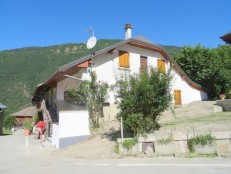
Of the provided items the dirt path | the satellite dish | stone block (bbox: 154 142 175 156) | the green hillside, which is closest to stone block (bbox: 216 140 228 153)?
the dirt path

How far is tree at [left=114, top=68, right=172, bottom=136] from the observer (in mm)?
11492

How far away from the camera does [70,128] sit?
48.4 ft

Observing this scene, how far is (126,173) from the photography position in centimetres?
782

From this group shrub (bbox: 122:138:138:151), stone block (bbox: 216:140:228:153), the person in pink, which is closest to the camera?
stone block (bbox: 216:140:228:153)

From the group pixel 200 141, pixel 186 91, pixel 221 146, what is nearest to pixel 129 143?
pixel 200 141

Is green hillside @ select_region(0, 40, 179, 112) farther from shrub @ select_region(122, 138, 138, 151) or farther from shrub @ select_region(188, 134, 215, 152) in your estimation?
shrub @ select_region(188, 134, 215, 152)

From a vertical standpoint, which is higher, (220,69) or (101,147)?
(220,69)

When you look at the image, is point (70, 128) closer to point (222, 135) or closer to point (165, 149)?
point (165, 149)

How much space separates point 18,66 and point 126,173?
313 feet

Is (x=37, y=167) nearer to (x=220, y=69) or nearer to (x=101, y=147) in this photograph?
(x=101, y=147)

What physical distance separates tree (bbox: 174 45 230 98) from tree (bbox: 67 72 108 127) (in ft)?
49.8

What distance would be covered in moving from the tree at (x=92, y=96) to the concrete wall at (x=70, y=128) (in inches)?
29.6

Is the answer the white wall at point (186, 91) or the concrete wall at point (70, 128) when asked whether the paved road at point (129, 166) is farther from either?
the white wall at point (186, 91)

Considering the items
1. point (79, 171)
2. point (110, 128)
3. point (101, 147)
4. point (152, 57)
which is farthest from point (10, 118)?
point (79, 171)
